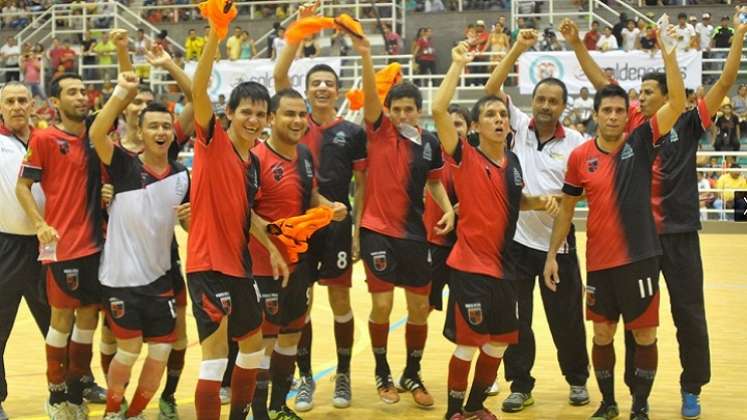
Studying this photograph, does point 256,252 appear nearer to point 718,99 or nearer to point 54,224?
point 54,224

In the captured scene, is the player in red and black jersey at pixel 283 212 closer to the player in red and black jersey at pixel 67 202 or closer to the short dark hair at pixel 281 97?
the short dark hair at pixel 281 97

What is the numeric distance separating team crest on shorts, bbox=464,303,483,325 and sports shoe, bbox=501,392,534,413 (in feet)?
A: 3.80

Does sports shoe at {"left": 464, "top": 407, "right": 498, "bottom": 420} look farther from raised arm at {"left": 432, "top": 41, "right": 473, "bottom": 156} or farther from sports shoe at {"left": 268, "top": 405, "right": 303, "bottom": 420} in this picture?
raised arm at {"left": 432, "top": 41, "right": 473, "bottom": 156}

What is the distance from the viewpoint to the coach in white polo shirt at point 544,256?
7.76 m

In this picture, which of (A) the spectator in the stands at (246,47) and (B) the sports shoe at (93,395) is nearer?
(B) the sports shoe at (93,395)

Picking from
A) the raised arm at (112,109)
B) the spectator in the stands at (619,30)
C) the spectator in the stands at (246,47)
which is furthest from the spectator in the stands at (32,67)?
the raised arm at (112,109)

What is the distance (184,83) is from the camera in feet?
20.9

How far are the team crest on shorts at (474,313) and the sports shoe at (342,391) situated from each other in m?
1.50

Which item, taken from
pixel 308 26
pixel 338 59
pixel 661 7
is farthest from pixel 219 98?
pixel 308 26

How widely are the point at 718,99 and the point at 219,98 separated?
18.7 m

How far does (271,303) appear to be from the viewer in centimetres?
698

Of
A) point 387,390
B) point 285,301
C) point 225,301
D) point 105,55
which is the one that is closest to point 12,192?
point 285,301

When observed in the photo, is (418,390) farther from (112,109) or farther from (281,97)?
(112,109)

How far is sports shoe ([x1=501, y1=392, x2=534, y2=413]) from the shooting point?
771 centimetres
